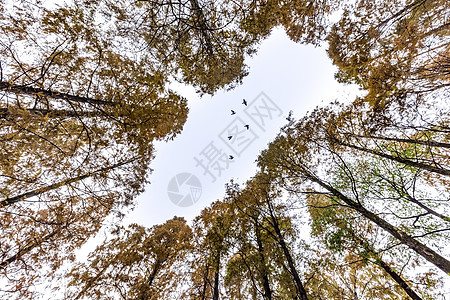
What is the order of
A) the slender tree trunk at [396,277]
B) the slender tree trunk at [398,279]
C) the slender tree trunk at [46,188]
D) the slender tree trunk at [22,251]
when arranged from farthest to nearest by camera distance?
the slender tree trunk at [398,279] → the slender tree trunk at [396,277] → the slender tree trunk at [22,251] → the slender tree trunk at [46,188]

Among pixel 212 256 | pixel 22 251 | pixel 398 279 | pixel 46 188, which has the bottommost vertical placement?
pixel 398 279

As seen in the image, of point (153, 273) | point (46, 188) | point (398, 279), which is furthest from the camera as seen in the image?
point (153, 273)

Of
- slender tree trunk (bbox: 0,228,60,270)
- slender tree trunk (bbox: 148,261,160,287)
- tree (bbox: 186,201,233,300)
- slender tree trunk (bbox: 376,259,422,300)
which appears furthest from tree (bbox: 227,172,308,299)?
slender tree trunk (bbox: 0,228,60,270)

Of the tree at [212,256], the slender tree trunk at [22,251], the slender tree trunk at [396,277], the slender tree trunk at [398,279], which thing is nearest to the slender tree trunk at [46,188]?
the slender tree trunk at [22,251]

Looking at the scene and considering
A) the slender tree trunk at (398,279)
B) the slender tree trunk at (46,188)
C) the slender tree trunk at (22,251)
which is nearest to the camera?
A: the slender tree trunk at (46,188)

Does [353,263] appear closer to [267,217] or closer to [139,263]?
[267,217]

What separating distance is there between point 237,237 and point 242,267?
1027 millimetres

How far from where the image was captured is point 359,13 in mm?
4969

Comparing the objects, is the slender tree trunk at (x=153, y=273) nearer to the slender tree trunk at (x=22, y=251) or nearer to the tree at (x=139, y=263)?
the tree at (x=139, y=263)

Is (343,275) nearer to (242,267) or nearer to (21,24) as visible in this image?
(242,267)

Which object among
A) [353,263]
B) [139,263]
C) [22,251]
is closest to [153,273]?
[139,263]

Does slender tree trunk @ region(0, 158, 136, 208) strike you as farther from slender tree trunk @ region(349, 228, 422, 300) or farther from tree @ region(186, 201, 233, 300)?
slender tree trunk @ region(349, 228, 422, 300)

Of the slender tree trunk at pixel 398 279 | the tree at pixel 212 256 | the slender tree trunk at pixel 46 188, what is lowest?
the slender tree trunk at pixel 398 279

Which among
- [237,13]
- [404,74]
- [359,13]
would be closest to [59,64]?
[237,13]
